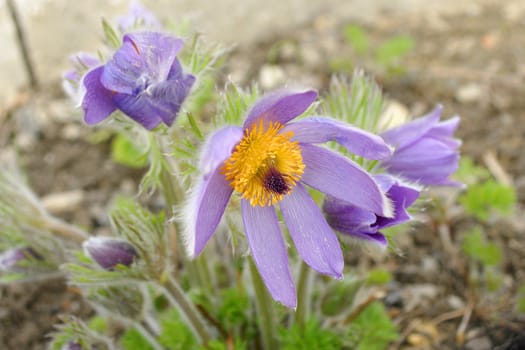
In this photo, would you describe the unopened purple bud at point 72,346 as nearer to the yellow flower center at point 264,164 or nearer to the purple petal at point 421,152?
the yellow flower center at point 264,164

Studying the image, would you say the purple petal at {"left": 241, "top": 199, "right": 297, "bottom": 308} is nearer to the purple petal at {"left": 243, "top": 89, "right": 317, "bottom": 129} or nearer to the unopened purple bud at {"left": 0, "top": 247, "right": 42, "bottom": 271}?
the purple petal at {"left": 243, "top": 89, "right": 317, "bottom": 129}

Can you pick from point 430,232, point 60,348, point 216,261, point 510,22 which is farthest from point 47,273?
point 510,22

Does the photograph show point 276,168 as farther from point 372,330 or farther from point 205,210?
point 372,330

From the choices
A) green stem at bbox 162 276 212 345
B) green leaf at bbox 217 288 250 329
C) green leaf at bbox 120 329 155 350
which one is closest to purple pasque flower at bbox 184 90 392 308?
green stem at bbox 162 276 212 345

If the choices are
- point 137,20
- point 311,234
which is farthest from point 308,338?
point 137,20

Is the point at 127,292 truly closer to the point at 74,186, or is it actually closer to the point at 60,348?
the point at 60,348
